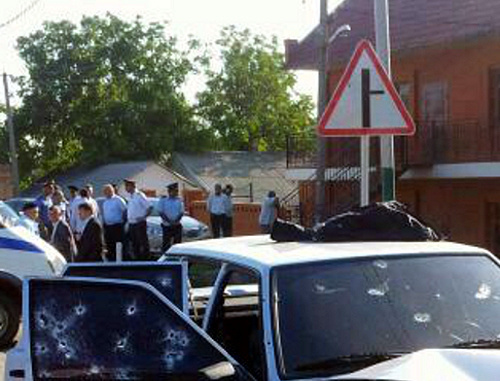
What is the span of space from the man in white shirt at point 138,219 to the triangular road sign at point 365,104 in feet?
35.0

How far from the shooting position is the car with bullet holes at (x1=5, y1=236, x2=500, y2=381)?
4.05 meters

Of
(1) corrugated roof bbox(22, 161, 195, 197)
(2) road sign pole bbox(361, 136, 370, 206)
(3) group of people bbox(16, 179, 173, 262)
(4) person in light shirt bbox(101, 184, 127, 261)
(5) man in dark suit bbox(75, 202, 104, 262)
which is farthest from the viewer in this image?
(1) corrugated roof bbox(22, 161, 195, 197)

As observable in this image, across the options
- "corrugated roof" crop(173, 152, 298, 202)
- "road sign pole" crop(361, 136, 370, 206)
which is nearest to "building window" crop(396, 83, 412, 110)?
"road sign pole" crop(361, 136, 370, 206)

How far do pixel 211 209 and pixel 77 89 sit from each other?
35.0m

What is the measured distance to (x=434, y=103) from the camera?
2395cm

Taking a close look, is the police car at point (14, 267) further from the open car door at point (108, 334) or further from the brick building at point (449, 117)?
the brick building at point (449, 117)

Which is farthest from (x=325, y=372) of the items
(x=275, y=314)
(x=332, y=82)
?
(x=332, y=82)

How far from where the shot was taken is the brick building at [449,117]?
2180 centimetres

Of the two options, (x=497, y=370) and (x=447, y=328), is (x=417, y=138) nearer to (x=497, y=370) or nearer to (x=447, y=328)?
(x=447, y=328)

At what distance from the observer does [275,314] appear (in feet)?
13.8

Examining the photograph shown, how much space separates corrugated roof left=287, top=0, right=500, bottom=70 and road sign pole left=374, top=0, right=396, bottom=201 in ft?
41.4

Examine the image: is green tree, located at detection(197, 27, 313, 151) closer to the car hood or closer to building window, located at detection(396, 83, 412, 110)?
building window, located at detection(396, 83, 412, 110)

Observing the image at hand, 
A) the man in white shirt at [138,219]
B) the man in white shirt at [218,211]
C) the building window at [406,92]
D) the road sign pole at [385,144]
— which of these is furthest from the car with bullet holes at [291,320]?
the building window at [406,92]

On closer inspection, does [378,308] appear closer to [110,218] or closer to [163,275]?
[163,275]
